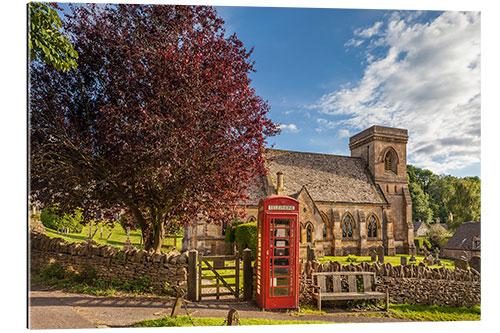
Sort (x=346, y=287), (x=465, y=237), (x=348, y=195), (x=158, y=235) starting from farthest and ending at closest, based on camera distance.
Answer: (x=348, y=195), (x=465, y=237), (x=158, y=235), (x=346, y=287)

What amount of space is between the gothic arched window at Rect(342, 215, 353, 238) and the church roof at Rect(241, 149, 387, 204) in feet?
4.54

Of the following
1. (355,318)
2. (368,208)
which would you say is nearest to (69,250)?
(355,318)

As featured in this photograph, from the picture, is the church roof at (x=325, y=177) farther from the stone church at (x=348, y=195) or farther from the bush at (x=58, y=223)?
the bush at (x=58, y=223)

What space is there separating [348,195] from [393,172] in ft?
19.2

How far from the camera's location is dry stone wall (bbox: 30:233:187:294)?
7766 mm

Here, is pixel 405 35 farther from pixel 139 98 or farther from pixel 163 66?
pixel 139 98

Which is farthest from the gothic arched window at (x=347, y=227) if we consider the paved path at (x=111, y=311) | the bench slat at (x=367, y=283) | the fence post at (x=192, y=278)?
the fence post at (x=192, y=278)

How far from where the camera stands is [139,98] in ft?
25.0

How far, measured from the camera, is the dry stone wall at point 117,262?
7.77 m

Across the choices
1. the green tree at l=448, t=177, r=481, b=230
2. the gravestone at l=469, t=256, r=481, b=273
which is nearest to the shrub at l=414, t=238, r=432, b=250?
the green tree at l=448, t=177, r=481, b=230

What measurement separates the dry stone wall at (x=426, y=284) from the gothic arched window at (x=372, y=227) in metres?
18.1

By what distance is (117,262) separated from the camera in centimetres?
811

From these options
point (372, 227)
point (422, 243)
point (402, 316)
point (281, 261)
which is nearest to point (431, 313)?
point (402, 316)

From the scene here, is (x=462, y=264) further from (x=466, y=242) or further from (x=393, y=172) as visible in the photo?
(x=393, y=172)
